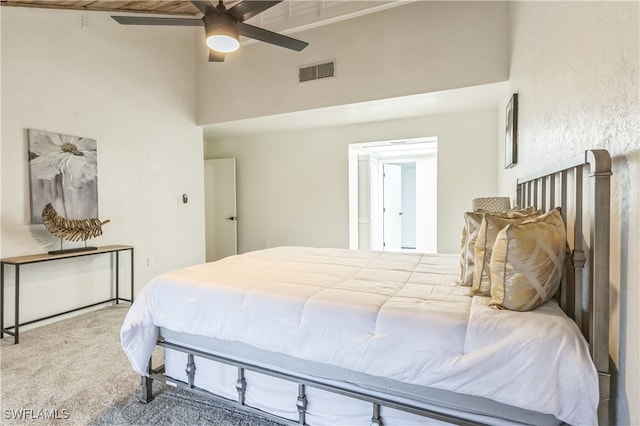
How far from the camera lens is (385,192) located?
21.0ft

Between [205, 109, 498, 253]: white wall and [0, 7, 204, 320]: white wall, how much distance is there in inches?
40.9

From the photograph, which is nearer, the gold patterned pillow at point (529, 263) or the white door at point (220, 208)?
the gold patterned pillow at point (529, 263)

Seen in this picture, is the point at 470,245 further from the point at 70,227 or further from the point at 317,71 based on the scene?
the point at 70,227

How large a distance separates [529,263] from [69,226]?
3.73 m

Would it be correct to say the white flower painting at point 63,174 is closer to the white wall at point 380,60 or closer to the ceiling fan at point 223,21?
the ceiling fan at point 223,21

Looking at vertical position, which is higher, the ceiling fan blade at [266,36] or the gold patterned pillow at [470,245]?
the ceiling fan blade at [266,36]

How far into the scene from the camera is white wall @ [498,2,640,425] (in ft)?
3.13

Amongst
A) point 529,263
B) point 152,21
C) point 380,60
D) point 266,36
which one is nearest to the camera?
point 529,263

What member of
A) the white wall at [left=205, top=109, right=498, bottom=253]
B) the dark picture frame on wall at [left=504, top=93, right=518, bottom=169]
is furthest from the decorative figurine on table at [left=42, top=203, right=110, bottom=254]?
the dark picture frame on wall at [left=504, top=93, right=518, bottom=169]

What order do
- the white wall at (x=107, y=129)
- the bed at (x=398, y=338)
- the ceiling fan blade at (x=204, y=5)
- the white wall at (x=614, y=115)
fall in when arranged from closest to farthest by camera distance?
the white wall at (x=614, y=115)
the bed at (x=398, y=338)
the ceiling fan blade at (x=204, y=5)
the white wall at (x=107, y=129)

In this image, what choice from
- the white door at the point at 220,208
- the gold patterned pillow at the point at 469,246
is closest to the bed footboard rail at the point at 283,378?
the gold patterned pillow at the point at 469,246

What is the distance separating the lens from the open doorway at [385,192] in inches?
212

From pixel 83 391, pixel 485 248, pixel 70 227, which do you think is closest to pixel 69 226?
pixel 70 227

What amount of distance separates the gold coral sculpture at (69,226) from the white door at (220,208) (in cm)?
260
